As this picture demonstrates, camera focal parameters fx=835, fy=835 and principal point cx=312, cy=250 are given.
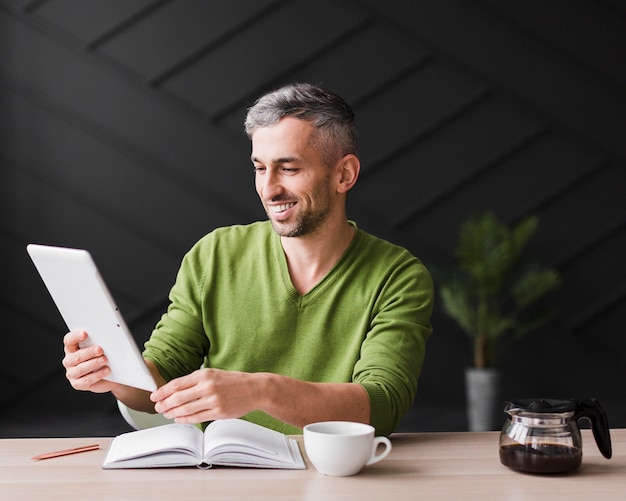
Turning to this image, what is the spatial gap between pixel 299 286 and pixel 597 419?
0.84m

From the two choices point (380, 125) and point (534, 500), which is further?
point (380, 125)

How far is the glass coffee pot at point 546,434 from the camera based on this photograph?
1.28 m

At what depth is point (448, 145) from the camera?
482 cm

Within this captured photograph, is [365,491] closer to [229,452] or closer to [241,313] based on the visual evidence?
[229,452]

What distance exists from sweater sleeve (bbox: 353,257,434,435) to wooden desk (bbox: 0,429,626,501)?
0.21 metres

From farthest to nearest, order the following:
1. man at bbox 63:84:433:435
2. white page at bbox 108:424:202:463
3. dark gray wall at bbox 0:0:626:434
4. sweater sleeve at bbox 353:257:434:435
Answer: dark gray wall at bbox 0:0:626:434, man at bbox 63:84:433:435, sweater sleeve at bbox 353:257:434:435, white page at bbox 108:424:202:463

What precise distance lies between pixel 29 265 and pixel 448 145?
2473 millimetres

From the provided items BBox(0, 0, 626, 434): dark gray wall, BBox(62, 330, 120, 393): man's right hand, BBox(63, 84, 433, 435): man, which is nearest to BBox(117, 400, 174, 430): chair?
BBox(63, 84, 433, 435): man

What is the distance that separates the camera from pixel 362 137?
15.7ft

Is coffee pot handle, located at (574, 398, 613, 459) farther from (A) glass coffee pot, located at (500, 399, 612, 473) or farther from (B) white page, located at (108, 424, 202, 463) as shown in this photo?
(B) white page, located at (108, 424, 202, 463)

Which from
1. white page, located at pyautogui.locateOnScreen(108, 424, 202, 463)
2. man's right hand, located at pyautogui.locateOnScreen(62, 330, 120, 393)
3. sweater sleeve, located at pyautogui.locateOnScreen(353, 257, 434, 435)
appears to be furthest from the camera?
sweater sleeve, located at pyautogui.locateOnScreen(353, 257, 434, 435)

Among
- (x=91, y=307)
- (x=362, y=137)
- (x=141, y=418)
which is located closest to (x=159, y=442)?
(x=91, y=307)

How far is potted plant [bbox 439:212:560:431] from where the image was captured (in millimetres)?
4355

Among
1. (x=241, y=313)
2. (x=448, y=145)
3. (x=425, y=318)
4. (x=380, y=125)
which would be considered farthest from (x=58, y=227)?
(x=425, y=318)
